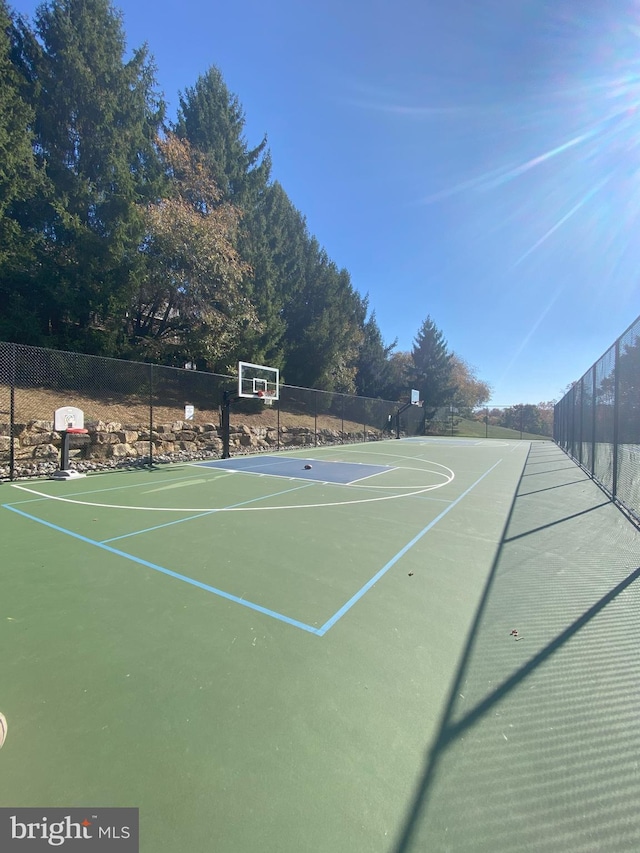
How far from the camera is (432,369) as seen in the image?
3691 centimetres

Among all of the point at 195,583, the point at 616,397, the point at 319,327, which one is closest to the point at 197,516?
the point at 195,583

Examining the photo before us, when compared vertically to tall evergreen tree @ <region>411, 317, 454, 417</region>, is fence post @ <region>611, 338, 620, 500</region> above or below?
below

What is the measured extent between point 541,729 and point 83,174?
1846cm

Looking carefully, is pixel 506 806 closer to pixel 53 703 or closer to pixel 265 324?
pixel 53 703

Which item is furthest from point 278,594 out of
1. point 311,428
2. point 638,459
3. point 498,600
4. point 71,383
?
point 311,428

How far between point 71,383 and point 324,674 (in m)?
11.8

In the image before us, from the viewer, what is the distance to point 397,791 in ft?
4.76

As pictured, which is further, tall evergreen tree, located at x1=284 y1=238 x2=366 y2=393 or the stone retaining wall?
tall evergreen tree, located at x1=284 y1=238 x2=366 y2=393

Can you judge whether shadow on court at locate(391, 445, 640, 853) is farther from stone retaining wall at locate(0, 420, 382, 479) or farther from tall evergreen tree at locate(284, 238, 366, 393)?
tall evergreen tree at locate(284, 238, 366, 393)

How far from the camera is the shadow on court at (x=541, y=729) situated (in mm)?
1340

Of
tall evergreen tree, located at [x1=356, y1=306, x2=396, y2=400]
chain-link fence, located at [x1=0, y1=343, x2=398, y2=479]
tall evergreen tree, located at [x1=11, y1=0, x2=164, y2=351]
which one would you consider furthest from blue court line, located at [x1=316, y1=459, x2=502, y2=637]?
tall evergreen tree, located at [x1=356, y1=306, x2=396, y2=400]

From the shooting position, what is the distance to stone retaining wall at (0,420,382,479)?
840cm

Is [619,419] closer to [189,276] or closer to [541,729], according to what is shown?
[541,729]

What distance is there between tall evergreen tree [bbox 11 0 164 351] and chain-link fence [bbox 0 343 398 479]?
2234mm
